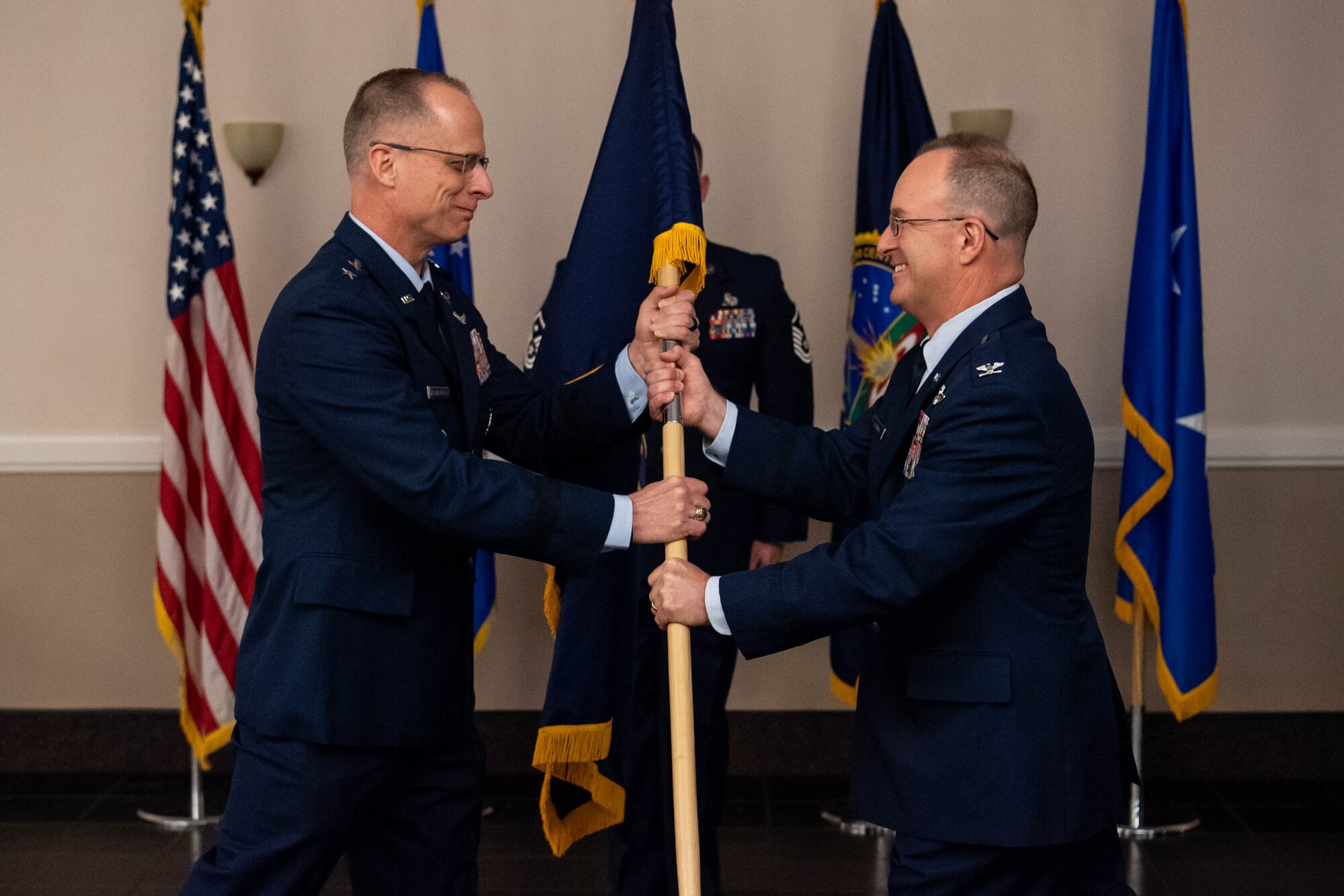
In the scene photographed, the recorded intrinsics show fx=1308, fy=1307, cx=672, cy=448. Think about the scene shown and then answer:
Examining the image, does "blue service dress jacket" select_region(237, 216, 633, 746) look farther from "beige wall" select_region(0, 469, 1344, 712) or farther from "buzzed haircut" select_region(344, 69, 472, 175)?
"beige wall" select_region(0, 469, 1344, 712)

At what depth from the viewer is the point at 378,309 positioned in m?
2.14

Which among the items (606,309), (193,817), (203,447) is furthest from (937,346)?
(193,817)

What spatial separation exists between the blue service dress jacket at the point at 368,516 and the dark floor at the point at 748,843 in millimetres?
1417

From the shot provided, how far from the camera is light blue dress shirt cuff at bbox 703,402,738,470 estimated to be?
2.39 meters

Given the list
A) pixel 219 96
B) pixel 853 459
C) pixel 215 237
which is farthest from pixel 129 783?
pixel 853 459

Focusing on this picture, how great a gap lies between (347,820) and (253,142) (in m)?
2.53

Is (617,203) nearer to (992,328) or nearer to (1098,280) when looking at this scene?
(992,328)

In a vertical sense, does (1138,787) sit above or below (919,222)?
below

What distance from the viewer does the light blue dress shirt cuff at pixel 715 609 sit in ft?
6.72

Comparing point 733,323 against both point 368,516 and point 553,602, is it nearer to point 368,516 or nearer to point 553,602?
point 553,602

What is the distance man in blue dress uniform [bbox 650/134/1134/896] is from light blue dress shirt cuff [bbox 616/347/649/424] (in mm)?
436

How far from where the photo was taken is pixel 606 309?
2.53 meters

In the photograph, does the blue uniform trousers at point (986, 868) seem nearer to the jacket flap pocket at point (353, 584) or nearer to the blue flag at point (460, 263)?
the jacket flap pocket at point (353, 584)

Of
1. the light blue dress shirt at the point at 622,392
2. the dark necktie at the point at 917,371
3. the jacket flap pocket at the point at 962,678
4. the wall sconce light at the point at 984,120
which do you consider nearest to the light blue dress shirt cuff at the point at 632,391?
the light blue dress shirt at the point at 622,392
